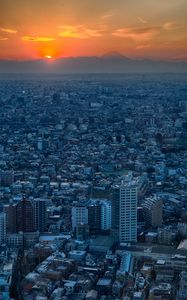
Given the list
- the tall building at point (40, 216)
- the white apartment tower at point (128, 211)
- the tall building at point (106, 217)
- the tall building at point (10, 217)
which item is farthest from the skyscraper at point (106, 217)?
the tall building at point (10, 217)

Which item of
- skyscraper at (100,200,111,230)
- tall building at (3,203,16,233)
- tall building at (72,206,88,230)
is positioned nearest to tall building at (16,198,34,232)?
tall building at (3,203,16,233)

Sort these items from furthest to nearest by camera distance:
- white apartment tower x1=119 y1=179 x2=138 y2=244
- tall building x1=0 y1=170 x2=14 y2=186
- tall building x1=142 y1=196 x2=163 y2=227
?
tall building x1=0 y1=170 x2=14 y2=186 < tall building x1=142 y1=196 x2=163 y2=227 < white apartment tower x1=119 y1=179 x2=138 y2=244

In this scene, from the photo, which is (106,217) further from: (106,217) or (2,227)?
(2,227)

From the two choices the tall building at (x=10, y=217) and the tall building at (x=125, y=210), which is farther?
the tall building at (x=10, y=217)

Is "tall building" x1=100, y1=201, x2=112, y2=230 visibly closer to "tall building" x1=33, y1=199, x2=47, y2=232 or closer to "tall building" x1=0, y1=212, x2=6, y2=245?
"tall building" x1=33, y1=199, x2=47, y2=232

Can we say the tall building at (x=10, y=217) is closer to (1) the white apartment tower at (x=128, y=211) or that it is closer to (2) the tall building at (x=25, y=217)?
(2) the tall building at (x=25, y=217)

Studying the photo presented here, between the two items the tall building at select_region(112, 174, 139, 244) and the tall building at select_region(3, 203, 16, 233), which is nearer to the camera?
the tall building at select_region(112, 174, 139, 244)

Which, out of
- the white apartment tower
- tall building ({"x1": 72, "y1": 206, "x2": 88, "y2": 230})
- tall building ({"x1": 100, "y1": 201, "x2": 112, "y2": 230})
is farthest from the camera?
tall building ({"x1": 72, "y1": 206, "x2": 88, "y2": 230})
